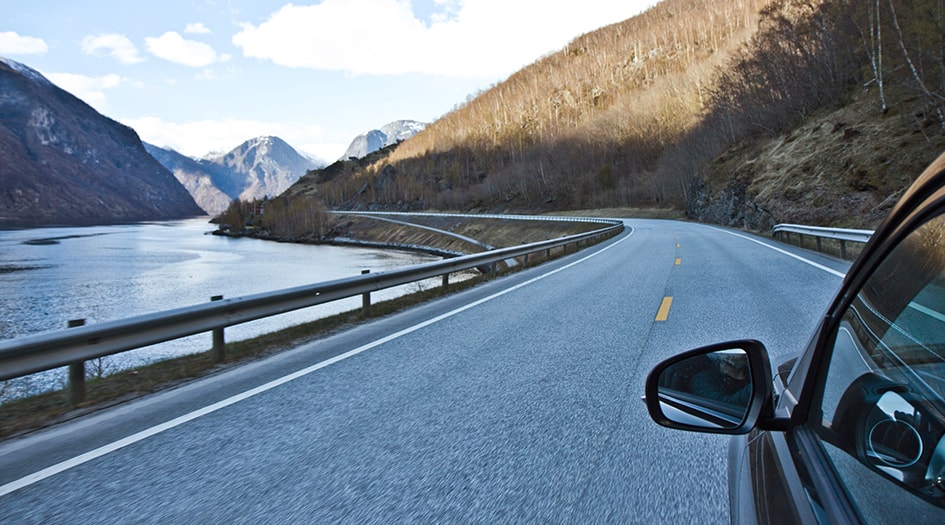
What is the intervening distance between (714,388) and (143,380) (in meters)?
5.79

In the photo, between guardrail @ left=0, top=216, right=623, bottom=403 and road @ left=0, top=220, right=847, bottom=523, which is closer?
road @ left=0, top=220, right=847, bottom=523

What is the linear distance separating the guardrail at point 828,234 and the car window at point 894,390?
9740mm

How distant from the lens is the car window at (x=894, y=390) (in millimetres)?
1007

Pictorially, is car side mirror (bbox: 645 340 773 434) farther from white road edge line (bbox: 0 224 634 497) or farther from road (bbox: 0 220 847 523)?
white road edge line (bbox: 0 224 634 497)

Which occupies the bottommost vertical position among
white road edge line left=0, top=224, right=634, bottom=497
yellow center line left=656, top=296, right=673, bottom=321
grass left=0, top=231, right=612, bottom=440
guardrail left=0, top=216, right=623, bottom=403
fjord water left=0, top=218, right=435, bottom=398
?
fjord water left=0, top=218, right=435, bottom=398

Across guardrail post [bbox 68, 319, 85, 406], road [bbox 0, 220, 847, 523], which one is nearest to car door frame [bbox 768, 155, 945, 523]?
road [bbox 0, 220, 847, 523]

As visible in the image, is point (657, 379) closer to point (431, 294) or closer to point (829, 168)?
point (431, 294)

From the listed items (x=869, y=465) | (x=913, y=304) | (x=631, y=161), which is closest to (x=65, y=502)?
(x=869, y=465)

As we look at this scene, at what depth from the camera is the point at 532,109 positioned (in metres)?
140

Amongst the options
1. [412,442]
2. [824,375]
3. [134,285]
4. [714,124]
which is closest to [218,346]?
[412,442]

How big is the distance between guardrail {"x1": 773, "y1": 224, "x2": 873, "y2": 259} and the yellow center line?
153 inches

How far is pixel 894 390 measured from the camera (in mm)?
1215

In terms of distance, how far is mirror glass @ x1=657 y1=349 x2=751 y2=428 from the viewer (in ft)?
5.01

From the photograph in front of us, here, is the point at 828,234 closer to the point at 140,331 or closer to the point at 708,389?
the point at 708,389
